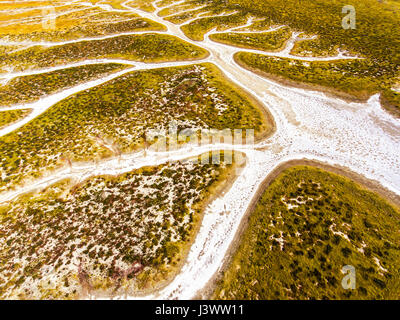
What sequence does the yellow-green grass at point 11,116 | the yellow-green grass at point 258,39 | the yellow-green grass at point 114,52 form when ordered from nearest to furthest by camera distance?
the yellow-green grass at point 11,116 < the yellow-green grass at point 258,39 < the yellow-green grass at point 114,52

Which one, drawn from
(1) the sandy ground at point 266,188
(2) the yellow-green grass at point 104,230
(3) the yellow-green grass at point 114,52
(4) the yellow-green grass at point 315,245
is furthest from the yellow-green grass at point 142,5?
(4) the yellow-green grass at point 315,245

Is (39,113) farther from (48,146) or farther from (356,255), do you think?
(356,255)

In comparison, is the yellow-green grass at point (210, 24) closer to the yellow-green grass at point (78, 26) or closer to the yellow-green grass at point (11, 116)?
the yellow-green grass at point (78, 26)

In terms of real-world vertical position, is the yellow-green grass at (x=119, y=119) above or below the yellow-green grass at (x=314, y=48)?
below

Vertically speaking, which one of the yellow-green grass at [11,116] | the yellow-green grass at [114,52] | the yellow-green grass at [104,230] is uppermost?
the yellow-green grass at [114,52]

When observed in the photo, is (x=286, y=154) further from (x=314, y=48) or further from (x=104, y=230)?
(x=314, y=48)

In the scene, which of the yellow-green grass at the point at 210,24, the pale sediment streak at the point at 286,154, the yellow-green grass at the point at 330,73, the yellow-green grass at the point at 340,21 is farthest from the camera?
the yellow-green grass at the point at 210,24

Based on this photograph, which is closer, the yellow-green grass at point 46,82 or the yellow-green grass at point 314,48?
the yellow-green grass at point 46,82
